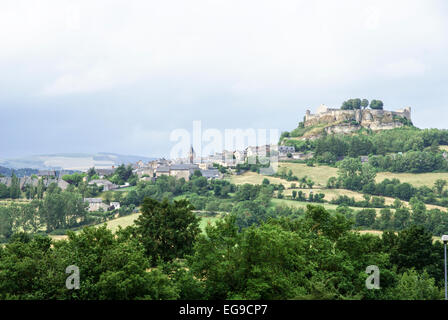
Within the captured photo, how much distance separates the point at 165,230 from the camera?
Result: 99.9ft

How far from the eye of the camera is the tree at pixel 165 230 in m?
30.0

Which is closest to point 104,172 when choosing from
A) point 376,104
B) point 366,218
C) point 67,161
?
point 67,161

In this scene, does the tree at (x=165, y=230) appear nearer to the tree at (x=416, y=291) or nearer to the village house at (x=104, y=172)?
the tree at (x=416, y=291)

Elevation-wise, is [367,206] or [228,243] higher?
[228,243]

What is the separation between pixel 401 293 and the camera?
73.4 ft

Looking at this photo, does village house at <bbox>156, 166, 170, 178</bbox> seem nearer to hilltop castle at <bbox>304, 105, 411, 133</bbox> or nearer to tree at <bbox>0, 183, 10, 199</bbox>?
tree at <bbox>0, 183, 10, 199</bbox>

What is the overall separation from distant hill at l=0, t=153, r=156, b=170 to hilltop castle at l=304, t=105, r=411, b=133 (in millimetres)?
59445

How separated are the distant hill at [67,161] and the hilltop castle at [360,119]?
59.4 m

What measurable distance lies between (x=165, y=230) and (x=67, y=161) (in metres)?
130

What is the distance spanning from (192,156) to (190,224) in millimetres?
93905

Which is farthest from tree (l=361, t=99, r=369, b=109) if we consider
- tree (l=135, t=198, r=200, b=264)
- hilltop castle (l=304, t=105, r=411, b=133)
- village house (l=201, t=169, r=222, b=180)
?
tree (l=135, t=198, r=200, b=264)

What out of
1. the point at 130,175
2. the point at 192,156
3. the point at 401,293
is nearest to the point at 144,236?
the point at 401,293

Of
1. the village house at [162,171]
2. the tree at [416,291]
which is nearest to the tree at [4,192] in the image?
the village house at [162,171]
